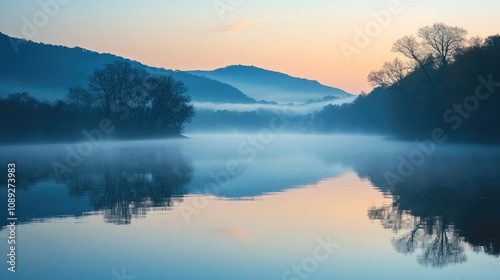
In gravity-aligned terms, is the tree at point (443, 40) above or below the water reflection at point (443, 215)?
above

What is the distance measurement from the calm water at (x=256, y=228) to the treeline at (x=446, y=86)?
33826 mm

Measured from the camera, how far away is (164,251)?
42.7 ft

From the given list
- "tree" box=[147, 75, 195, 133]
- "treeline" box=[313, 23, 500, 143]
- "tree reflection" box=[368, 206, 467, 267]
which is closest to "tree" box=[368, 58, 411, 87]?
"treeline" box=[313, 23, 500, 143]

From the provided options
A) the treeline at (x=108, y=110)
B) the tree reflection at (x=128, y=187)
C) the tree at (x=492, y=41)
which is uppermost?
the tree at (x=492, y=41)

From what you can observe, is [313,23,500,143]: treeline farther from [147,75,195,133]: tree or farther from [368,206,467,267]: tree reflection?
[368,206,467,267]: tree reflection

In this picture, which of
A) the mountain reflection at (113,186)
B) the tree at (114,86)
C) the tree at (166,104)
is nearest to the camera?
the mountain reflection at (113,186)

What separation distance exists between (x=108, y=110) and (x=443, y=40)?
1750 inches

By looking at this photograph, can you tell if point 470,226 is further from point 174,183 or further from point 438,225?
point 174,183

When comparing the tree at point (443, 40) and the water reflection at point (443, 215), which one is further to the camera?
the tree at point (443, 40)

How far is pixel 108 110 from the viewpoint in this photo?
89.9 meters

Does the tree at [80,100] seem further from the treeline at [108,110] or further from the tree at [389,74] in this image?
the tree at [389,74]

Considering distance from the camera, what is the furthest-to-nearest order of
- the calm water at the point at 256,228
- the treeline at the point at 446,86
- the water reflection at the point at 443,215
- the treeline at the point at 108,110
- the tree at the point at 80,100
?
the tree at the point at 80,100 → the treeline at the point at 108,110 → the treeline at the point at 446,86 → the water reflection at the point at 443,215 → the calm water at the point at 256,228

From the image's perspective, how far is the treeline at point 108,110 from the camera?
77625 mm

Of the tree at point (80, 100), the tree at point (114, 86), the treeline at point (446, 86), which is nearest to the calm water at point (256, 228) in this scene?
the treeline at point (446, 86)
